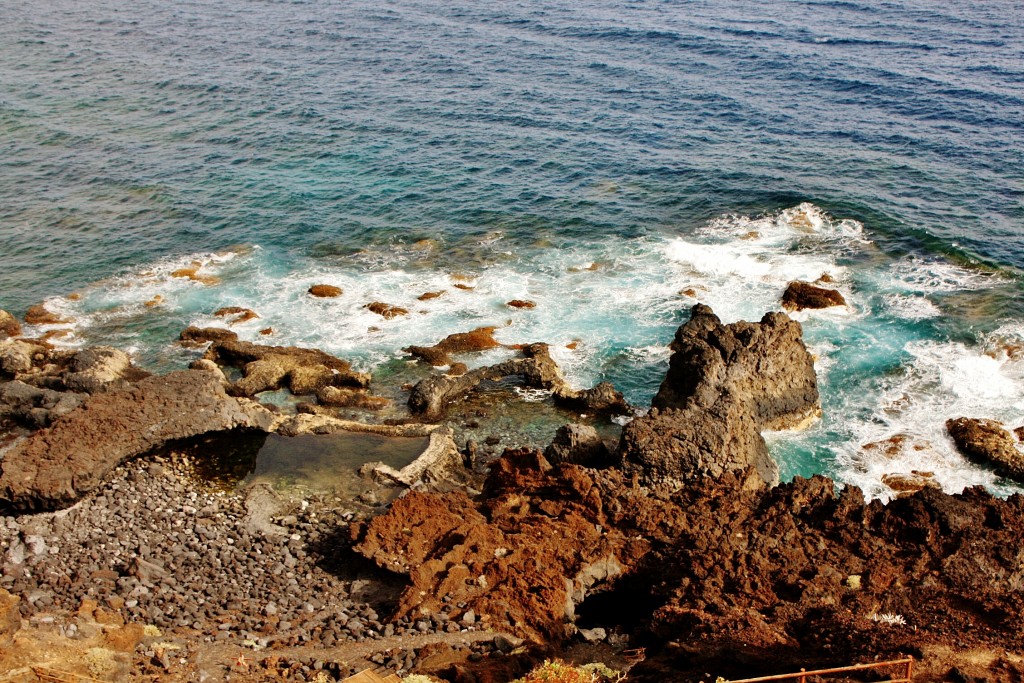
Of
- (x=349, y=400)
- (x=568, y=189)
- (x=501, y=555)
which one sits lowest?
(x=349, y=400)

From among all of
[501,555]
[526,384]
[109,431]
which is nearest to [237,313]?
[109,431]

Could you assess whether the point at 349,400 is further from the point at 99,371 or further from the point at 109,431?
the point at 99,371

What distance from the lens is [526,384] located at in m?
41.8

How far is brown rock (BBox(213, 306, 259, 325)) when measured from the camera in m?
48.5

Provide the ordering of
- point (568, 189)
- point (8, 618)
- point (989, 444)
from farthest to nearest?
point (568, 189) < point (989, 444) < point (8, 618)

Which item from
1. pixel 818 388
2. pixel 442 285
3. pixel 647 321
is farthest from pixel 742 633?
pixel 442 285

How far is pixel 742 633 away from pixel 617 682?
3387mm

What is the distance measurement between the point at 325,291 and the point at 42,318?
55.3 feet

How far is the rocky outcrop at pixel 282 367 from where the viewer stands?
4144cm

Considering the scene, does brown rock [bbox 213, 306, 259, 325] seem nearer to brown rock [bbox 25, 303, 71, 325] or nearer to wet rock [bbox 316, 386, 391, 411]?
brown rock [bbox 25, 303, 71, 325]

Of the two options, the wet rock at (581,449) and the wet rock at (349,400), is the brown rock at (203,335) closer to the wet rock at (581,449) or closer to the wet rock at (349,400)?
the wet rock at (349,400)

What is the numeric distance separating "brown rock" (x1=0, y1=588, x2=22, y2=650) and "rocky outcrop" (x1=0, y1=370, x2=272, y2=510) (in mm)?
7013

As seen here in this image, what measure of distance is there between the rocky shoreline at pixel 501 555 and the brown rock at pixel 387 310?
495 inches

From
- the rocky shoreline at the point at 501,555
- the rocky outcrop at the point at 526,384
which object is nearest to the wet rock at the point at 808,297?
the rocky shoreline at the point at 501,555
